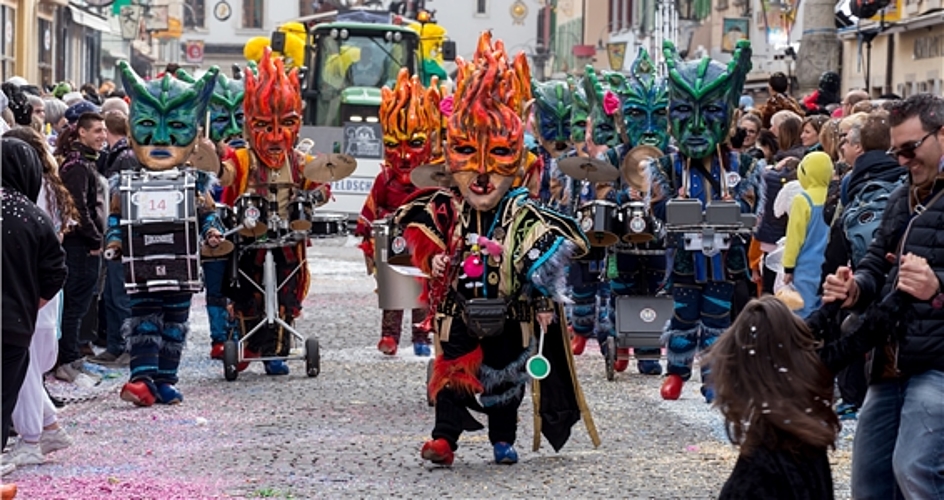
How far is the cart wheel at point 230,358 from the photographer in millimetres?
12688

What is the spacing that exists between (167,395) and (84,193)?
196 centimetres

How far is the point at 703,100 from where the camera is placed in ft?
38.1

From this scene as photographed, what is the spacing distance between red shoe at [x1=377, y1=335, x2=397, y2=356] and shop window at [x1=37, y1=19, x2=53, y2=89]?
30036 millimetres

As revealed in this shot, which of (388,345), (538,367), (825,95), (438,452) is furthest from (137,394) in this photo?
(825,95)

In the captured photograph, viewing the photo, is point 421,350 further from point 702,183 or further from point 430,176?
point 430,176

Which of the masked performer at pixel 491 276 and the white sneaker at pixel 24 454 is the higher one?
the masked performer at pixel 491 276

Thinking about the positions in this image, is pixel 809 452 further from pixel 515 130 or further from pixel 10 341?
pixel 515 130

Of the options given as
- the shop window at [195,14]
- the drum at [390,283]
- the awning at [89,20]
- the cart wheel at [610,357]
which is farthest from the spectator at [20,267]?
the shop window at [195,14]

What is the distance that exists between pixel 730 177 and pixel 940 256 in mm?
5446

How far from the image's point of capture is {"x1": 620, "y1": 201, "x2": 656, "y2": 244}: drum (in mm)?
11984

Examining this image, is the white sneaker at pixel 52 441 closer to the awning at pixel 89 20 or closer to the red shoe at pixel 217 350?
the red shoe at pixel 217 350

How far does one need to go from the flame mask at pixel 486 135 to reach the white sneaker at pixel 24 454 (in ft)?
8.03

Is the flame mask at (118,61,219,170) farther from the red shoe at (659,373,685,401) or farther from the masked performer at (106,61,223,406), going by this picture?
the red shoe at (659,373,685,401)

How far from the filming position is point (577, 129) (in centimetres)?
1521
